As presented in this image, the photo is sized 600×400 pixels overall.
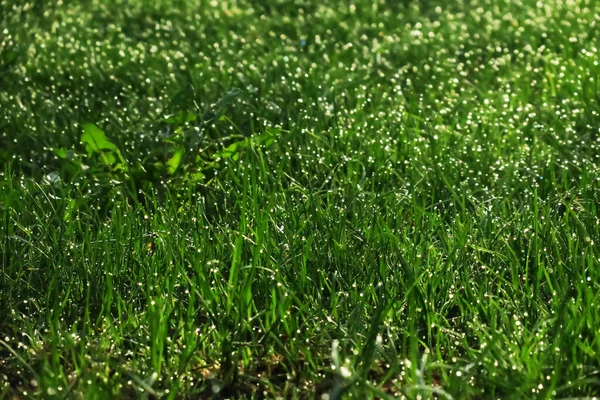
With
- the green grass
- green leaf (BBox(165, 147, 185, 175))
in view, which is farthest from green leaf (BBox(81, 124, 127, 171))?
green leaf (BBox(165, 147, 185, 175))

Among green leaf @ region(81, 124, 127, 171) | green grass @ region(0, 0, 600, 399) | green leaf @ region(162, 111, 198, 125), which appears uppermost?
green leaf @ region(162, 111, 198, 125)

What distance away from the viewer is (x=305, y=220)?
293cm

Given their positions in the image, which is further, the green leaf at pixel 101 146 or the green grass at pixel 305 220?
the green leaf at pixel 101 146

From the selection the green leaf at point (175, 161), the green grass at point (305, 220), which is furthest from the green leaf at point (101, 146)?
the green leaf at point (175, 161)

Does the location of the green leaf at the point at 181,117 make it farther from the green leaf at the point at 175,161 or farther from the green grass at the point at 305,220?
the green leaf at the point at 175,161

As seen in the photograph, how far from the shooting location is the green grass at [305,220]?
90.8 inches

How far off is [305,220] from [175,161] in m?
0.84

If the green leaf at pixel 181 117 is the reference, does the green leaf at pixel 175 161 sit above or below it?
below

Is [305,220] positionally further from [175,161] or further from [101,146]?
[101,146]

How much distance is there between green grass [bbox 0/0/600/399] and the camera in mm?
2307

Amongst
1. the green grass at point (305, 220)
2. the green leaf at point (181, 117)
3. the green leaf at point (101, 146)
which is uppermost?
the green leaf at point (181, 117)

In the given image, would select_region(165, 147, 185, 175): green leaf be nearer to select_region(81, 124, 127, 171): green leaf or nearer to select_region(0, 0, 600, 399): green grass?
select_region(0, 0, 600, 399): green grass

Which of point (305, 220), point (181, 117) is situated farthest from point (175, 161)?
point (305, 220)

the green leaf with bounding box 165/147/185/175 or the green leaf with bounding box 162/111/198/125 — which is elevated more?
the green leaf with bounding box 162/111/198/125
